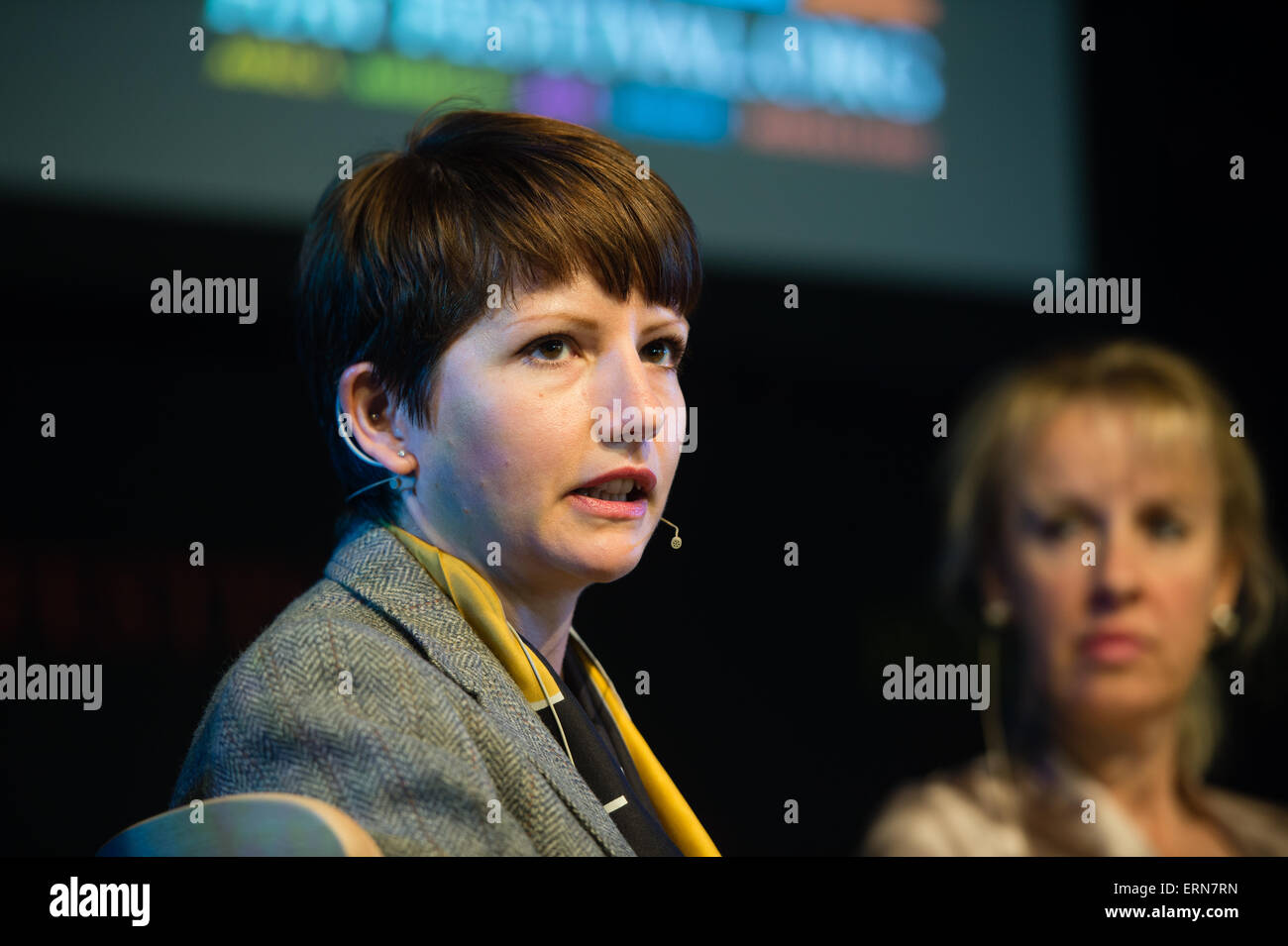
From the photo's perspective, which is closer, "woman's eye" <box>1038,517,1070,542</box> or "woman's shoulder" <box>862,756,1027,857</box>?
"woman's shoulder" <box>862,756,1027,857</box>

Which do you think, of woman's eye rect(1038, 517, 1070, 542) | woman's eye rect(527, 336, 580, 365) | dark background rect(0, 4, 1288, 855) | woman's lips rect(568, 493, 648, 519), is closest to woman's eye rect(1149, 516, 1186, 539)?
woman's eye rect(1038, 517, 1070, 542)

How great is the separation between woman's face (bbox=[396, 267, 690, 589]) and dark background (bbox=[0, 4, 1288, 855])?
133cm

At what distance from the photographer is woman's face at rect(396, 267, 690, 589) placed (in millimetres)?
1466

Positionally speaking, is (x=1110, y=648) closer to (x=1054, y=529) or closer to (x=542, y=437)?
(x=1054, y=529)

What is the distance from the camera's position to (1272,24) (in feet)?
11.2

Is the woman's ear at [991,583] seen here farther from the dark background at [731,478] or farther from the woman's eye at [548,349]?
the woman's eye at [548,349]

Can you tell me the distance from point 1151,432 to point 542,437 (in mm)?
1907

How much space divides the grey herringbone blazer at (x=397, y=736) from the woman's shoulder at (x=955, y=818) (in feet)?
4.83

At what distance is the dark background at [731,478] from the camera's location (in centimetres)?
258

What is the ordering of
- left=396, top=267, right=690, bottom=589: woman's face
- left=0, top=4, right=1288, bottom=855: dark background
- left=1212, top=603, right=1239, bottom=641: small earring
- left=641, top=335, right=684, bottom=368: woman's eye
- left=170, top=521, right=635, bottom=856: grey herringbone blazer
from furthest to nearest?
left=1212, top=603, right=1239, bottom=641: small earring < left=0, top=4, right=1288, bottom=855: dark background < left=641, top=335, right=684, bottom=368: woman's eye < left=396, top=267, right=690, bottom=589: woman's face < left=170, top=521, right=635, bottom=856: grey herringbone blazer

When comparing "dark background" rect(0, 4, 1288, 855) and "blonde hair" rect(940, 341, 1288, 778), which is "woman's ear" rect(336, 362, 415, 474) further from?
"blonde hair" rect(940, 341, 1288, 778)

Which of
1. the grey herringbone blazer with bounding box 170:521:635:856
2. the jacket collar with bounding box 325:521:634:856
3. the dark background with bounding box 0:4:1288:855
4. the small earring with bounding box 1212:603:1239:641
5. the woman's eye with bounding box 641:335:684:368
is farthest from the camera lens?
the small earring with bounding box 1212:603:1239:641

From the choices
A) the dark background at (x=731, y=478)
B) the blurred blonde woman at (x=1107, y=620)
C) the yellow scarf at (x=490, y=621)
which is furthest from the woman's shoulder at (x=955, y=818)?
the yellow scarf at (x=490, y=621)

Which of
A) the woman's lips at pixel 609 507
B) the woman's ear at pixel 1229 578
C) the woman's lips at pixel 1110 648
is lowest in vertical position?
the woman's lips at pixel 1110 648
